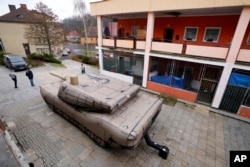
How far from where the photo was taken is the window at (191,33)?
10.2 meters

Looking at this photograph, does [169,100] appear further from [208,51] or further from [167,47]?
[208,51]

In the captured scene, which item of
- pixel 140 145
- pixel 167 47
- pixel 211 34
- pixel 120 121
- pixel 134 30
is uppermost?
pixel 134 30

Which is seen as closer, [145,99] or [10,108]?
[145,99]

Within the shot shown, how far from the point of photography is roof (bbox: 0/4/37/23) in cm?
2177

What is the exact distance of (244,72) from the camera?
7320mm

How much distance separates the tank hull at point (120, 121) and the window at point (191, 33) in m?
7.55

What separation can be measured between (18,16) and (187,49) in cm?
2962

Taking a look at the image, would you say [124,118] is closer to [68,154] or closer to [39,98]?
→ [68,154]

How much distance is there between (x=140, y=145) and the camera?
513 cm

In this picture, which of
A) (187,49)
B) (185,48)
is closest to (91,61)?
(185,48)

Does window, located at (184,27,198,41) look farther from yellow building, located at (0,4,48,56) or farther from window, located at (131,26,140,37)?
yellow building, located at (0,4,48,56)

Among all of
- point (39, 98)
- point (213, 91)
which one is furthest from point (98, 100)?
point (213, 91)

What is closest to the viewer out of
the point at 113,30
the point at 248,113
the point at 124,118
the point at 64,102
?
the point at 124,118

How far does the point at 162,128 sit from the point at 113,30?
9.66 metres
